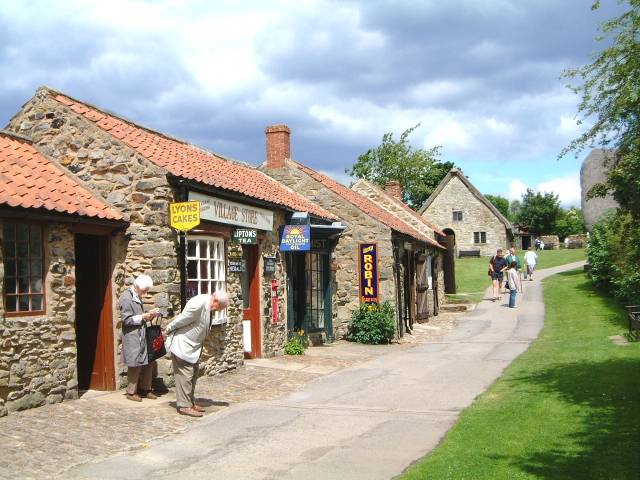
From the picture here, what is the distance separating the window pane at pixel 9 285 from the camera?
8.51 meters

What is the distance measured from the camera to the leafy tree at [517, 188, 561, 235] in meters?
75.1

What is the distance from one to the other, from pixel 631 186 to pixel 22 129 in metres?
9.80

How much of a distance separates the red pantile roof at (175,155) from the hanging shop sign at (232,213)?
0.26m

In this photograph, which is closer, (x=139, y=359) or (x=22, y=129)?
(x=139, y=359)

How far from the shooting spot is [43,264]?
905cm

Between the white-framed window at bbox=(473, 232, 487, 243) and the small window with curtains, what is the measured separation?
46.0 metres

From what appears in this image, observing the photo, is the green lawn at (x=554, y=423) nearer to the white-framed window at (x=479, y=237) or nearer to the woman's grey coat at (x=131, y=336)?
the woman's grey coat at (x=131, y=336)

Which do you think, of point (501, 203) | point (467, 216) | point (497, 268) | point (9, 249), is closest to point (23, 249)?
point (9, 249)

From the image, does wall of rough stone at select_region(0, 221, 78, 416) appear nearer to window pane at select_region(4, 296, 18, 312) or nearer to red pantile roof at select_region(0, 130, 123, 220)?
window pane at select_region(4, 296, 18, 312)

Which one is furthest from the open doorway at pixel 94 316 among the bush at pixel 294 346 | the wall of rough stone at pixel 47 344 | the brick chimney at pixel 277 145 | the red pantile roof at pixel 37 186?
the brick chimney at pixel 277 145

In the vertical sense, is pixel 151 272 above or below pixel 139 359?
above

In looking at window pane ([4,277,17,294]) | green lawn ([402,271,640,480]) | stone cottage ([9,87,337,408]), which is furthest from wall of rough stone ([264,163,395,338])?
window pane ([4,277,17,294])

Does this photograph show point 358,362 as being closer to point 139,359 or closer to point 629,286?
point 139,359

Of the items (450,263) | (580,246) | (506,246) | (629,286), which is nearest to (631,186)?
(629,286)
